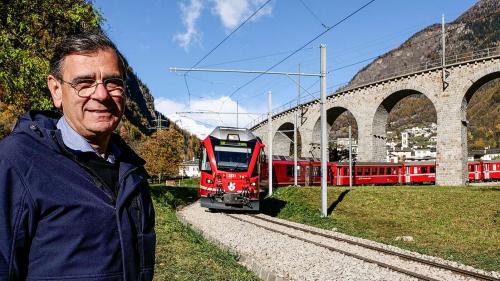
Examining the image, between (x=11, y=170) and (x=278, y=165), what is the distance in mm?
32670

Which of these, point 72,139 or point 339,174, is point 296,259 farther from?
point 339,174

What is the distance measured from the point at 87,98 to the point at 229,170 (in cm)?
1700

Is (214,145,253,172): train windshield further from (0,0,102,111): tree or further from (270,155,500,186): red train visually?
(270,155,500,186): red train

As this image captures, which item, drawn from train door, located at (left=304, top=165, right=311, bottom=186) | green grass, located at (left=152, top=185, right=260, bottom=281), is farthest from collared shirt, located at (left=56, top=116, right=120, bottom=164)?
train door, located at (left=304, top=165, right=311, bottom=186)

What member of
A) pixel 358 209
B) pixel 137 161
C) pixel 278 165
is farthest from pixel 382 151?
pixel 137 161

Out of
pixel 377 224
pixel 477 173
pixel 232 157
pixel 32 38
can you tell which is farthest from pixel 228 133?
pixel 477 173

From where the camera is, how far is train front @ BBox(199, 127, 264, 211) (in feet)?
61.5

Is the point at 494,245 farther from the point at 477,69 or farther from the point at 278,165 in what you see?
the point at 477,69

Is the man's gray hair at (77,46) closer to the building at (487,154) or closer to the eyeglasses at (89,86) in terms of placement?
the eyeglasses at (89,86)

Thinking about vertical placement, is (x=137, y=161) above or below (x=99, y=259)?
above

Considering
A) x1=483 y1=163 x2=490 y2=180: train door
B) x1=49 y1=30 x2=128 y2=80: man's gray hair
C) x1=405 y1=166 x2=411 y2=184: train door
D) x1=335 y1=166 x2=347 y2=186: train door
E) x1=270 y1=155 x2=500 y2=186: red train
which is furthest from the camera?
x1=483 y1=163 x2=490 y2=180: train door

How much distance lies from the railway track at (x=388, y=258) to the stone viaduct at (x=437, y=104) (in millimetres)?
18555

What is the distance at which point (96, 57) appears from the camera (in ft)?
6.47

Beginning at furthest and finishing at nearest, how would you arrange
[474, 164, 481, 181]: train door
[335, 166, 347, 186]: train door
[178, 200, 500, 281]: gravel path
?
[474, 164, 481, 181]: train door
[335, 166, 347, 186]: train door
[178, 200, 500, 281]: gravel path
